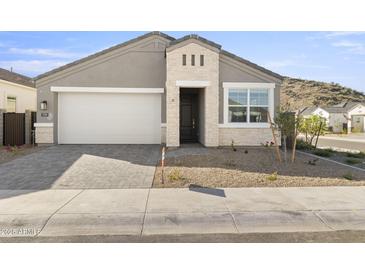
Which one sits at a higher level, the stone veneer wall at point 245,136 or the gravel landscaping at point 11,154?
the stone veneer wall at point 245,136

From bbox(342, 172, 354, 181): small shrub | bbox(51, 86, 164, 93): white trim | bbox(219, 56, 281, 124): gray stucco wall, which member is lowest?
bbox(342, 172, 354, 181): small shrub

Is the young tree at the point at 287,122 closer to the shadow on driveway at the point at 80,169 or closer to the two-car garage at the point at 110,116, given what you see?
the shadow on driveway at the point at 80,169

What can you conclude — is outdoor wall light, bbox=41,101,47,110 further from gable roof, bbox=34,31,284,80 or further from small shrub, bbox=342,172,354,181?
small shrub, bbox=342,172,354,181

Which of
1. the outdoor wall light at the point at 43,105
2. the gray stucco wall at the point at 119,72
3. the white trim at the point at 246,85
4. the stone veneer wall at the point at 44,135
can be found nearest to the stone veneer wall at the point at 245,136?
the white trim at the point at 246,85

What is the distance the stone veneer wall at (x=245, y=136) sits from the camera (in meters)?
14.7

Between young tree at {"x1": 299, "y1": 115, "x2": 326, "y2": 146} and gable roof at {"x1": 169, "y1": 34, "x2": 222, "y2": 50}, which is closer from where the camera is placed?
young tree at {"x1": 299, "y1": 115, "x2": 326, "y2": 146}

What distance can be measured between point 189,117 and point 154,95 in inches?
99.6

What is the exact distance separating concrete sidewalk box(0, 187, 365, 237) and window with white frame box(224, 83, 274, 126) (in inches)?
301

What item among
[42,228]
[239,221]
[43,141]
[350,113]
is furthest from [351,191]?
[350,113]

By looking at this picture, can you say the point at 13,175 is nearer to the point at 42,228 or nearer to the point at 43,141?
the point at 42,228

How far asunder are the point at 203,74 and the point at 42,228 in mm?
10514

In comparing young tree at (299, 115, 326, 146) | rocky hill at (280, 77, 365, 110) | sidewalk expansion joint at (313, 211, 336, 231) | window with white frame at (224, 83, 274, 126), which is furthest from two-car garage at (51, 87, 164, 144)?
rocky hill at (280, 77, 365, 110)

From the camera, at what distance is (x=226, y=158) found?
37.3ft

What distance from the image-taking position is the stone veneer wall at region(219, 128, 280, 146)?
1474cm
